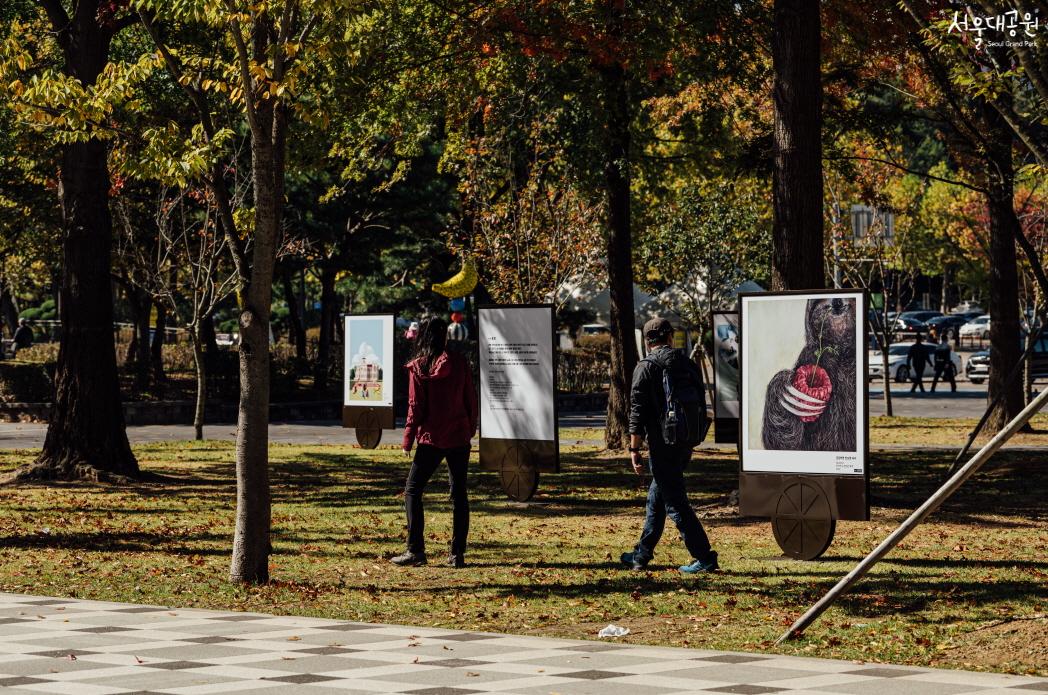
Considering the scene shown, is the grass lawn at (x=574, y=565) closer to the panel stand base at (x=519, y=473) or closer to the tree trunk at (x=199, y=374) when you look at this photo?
the panel stand base at (x=519, y=473)

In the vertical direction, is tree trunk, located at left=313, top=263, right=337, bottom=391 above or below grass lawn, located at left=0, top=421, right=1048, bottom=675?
above

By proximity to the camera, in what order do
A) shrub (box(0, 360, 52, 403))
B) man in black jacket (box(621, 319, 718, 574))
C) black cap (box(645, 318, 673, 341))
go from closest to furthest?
man in black jacket (box(621, 319, 718, 574))
black cap (box(645, 318, 673, 341))
shrub (box(0, 360, 52, 403))

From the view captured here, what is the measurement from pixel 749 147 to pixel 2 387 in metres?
22.3

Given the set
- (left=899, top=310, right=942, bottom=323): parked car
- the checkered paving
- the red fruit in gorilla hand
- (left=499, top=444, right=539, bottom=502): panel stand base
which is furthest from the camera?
(left=899, top=310, right=942, bottom=323): parked car

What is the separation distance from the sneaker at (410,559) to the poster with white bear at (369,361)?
10176 millimetres

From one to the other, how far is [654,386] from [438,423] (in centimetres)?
174

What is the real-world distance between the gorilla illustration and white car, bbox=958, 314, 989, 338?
61723 millimetres

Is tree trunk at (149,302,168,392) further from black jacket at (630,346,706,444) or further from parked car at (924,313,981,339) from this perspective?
parked car at (924,313,981,339)

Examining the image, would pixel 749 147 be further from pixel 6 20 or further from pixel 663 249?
pixel 663 249

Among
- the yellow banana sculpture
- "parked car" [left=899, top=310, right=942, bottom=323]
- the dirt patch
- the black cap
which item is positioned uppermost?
"parked car" [left=899, top=310, right=942, bottom=323]

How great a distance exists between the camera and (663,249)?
45.5 metres

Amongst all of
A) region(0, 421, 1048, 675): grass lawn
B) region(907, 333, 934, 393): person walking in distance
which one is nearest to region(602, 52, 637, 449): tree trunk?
region(0, 421, 1048, 675): grass lawn

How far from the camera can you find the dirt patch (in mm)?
7316

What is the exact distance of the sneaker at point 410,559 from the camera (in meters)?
11.5
